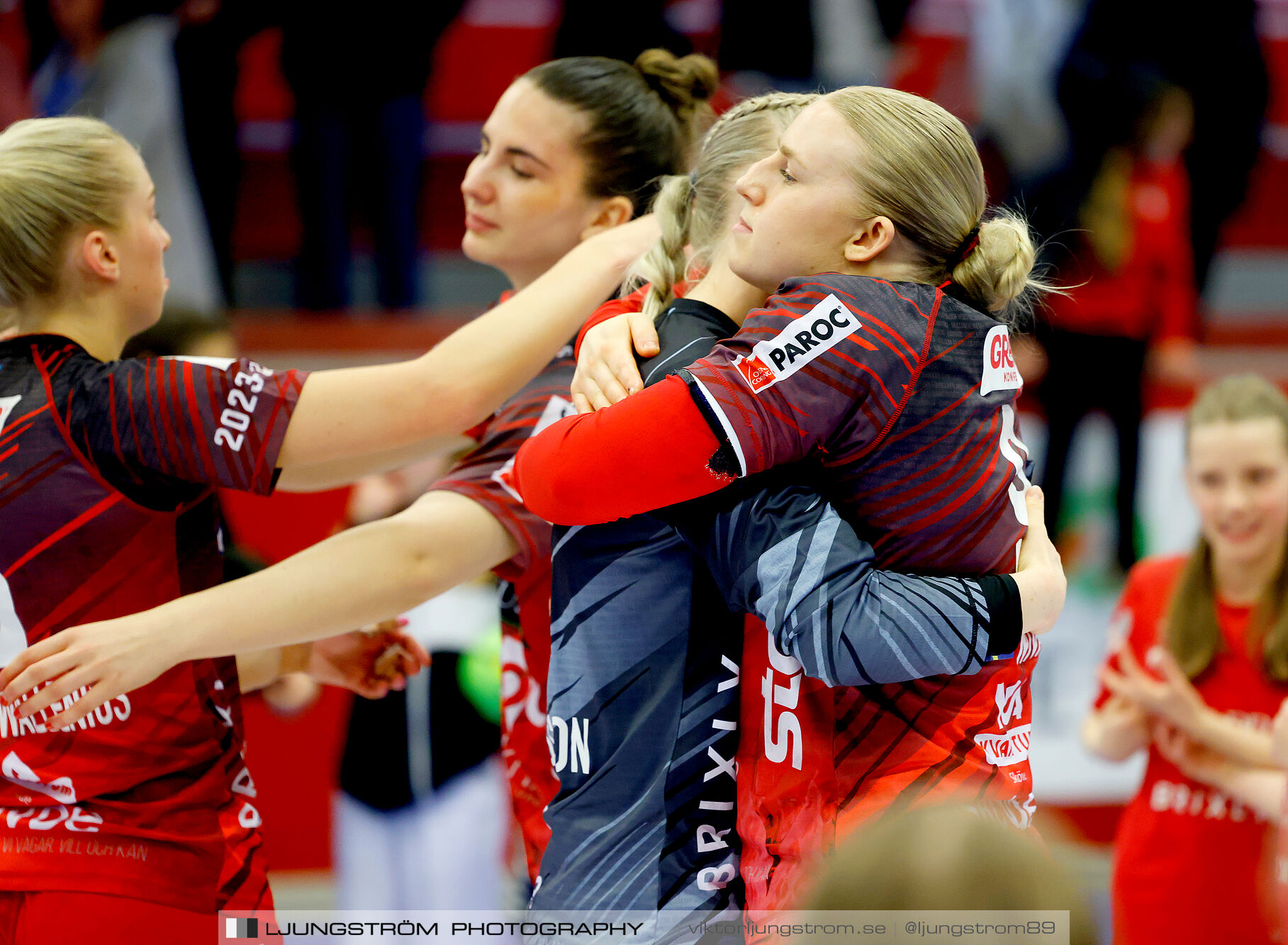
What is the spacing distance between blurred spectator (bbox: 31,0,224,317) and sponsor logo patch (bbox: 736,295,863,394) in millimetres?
3840

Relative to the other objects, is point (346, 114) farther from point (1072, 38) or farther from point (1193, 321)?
point (1193, 321)

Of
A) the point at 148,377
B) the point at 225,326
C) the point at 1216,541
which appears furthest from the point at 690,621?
the point at 225,326

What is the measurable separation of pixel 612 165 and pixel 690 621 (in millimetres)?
951

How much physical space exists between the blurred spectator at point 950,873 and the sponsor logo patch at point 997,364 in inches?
24.7

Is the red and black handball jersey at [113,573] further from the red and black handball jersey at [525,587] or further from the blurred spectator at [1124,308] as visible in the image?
the blurred spectator at [1124,308]

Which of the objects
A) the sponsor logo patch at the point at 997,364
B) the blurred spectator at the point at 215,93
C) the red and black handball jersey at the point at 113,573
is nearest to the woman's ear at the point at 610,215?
the red and black handball jersey at the point at 113,573

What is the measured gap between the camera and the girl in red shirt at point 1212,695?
9.28 ft

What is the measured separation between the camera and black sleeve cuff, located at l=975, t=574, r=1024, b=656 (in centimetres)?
140

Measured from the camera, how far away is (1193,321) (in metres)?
6.09

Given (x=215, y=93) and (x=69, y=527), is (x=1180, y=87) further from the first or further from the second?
(x=69, y=527)

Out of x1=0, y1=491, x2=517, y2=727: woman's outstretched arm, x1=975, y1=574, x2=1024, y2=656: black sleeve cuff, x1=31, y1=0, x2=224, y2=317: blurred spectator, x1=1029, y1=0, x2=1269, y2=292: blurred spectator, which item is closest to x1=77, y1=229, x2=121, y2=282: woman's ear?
x1=0, y1=491, x2=517, y2=727: woman's outstretched arm

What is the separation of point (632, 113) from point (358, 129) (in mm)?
3590

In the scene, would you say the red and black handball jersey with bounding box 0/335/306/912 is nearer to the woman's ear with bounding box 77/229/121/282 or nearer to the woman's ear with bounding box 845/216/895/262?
the woman's ear with bounding box 77/229/121/282

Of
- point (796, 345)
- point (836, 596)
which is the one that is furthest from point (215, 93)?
point (836, 596)
